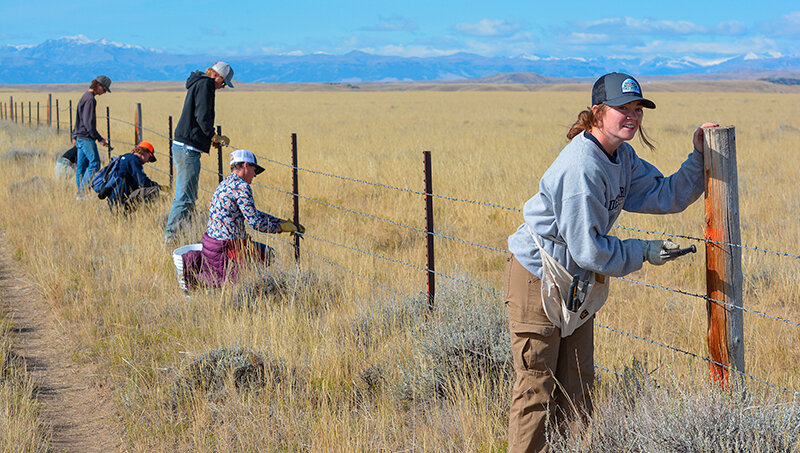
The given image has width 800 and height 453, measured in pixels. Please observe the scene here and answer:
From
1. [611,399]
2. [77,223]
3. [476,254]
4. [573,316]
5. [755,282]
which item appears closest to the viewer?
[573,316]

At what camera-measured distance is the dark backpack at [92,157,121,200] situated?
8.53 meters

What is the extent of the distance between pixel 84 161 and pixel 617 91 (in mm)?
9462

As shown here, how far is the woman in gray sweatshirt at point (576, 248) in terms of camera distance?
2.63 metres

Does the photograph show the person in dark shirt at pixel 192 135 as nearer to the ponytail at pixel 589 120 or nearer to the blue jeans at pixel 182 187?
the blue jeans at pixel 182 187

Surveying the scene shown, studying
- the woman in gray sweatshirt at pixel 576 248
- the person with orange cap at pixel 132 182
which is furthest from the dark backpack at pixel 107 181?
the woman in gray sweatshirt at pixel 576 248

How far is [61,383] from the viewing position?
14.9ft

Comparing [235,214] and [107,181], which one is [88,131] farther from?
[235,214]

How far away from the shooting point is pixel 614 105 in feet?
8.75

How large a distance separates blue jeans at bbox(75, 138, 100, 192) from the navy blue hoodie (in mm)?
3122

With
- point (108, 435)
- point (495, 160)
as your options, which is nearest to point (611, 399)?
point (108, 435)

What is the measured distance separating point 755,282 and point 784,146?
433 inches

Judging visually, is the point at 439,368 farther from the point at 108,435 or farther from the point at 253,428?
the point at 108,435

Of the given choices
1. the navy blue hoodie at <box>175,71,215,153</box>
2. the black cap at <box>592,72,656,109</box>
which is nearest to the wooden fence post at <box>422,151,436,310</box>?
the black cap at <box>592,72,656,109</box>

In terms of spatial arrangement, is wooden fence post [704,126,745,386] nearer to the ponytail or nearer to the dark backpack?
the ponytail
